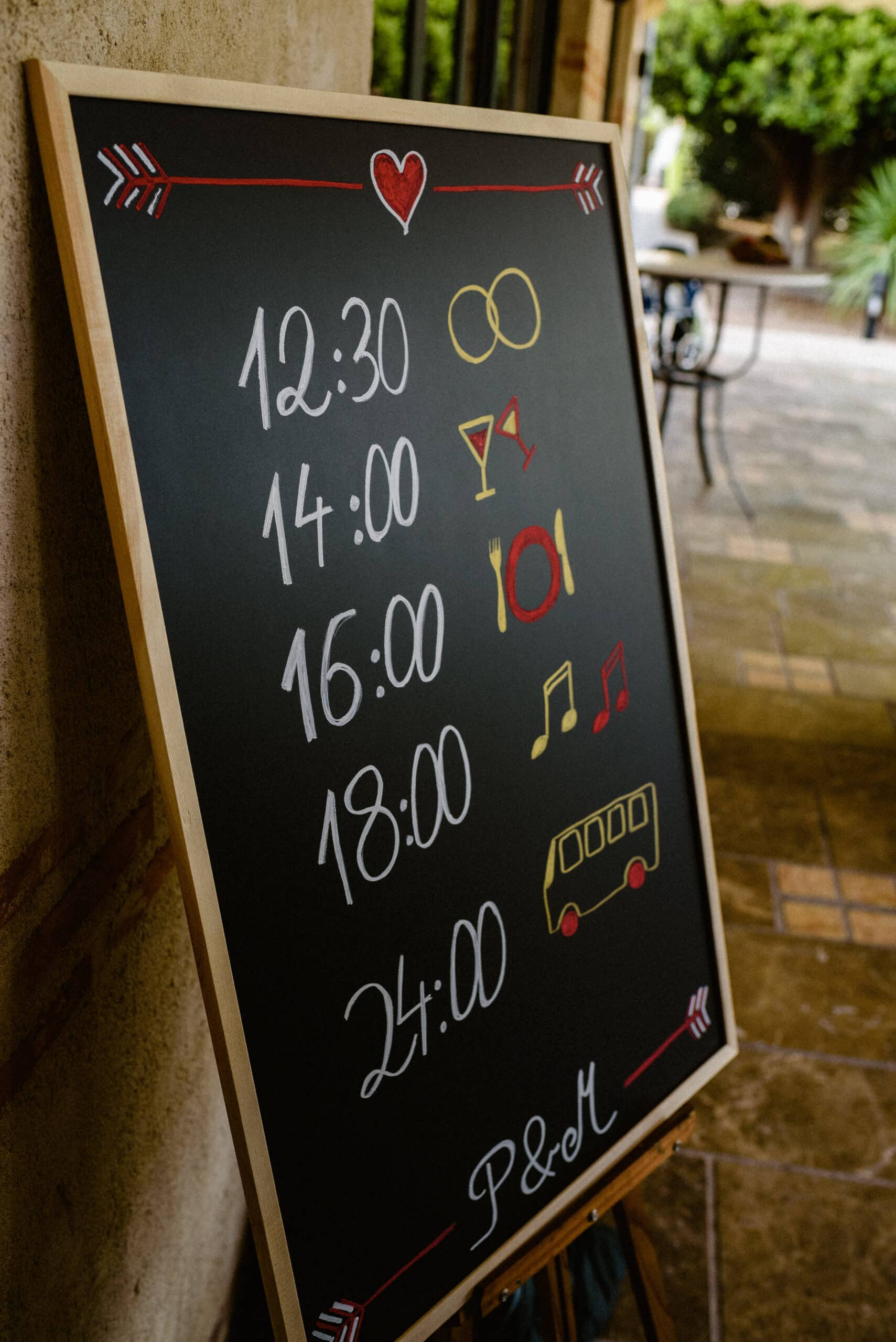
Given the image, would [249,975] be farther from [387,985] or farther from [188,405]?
[188,405]

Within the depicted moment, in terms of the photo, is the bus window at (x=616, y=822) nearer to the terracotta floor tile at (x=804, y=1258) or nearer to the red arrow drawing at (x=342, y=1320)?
the red arrow drawing at (x=342, y=1320)

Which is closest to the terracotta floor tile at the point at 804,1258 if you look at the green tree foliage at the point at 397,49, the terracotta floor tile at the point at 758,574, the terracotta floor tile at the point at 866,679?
the terracotta floor tile at the point at 866,679

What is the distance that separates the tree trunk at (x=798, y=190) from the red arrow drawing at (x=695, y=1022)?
13396 millimetres

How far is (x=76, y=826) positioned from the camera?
852 mm

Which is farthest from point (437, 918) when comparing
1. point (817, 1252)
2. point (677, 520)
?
point (677, 520)

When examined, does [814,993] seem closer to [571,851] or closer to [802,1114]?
[802,1114]

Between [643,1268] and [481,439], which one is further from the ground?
[481,439]

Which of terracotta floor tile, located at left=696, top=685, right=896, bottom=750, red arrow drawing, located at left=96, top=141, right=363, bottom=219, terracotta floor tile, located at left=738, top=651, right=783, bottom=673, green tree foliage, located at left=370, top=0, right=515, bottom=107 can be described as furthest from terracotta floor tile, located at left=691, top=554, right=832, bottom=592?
green tree foliage, located at left=370, top=0, right=515, bottom=107

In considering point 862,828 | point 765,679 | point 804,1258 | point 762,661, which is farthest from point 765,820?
point 804,1258

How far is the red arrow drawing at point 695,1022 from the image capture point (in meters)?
1.23

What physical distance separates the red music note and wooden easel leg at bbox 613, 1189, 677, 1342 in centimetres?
56

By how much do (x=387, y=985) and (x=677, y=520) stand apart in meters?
4.15

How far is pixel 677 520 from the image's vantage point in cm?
480

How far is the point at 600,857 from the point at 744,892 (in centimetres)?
152
